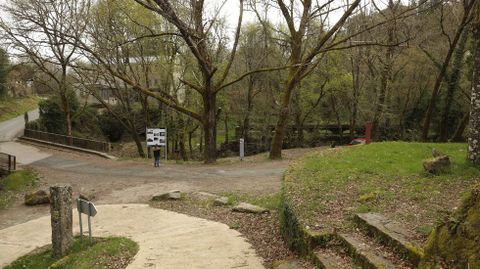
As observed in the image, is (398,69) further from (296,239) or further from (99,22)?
(296,239)

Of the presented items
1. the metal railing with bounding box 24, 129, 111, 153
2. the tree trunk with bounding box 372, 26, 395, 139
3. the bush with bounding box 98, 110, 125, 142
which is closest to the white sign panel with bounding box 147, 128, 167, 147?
the metal railing with bounding box 24, 129, 111, 153

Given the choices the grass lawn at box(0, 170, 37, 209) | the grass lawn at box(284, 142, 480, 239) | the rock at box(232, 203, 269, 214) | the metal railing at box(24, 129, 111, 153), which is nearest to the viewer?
the grass lawn at box(284, 142, 480, 239)

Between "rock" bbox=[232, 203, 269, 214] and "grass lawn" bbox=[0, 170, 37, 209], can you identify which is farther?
"grass lawn" bbox=[0, 170, 37, 209]

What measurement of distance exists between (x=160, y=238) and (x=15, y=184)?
38.0ft

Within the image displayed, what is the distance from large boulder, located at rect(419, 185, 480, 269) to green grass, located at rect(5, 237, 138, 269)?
6.04m

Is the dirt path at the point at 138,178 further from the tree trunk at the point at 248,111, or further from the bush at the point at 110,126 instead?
the bush at the point at 110,126

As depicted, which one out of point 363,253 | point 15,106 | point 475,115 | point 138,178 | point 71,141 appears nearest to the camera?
point 363,253

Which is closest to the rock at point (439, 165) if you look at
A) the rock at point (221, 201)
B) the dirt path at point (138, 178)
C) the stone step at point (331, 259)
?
the stone step at point (331, 259)

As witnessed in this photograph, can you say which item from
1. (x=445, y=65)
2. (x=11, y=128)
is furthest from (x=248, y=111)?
(x=11, y=128)

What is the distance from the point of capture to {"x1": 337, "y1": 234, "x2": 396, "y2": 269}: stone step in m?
5.26

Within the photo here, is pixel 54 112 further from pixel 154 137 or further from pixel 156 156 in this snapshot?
pixel 156 156

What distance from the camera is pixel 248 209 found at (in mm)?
11023

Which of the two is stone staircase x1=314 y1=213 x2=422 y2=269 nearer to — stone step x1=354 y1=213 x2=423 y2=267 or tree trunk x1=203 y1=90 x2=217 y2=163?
stone step x1=354 y1=213 x2=423 y2=267

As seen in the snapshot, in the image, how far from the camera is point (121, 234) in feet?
34.6
